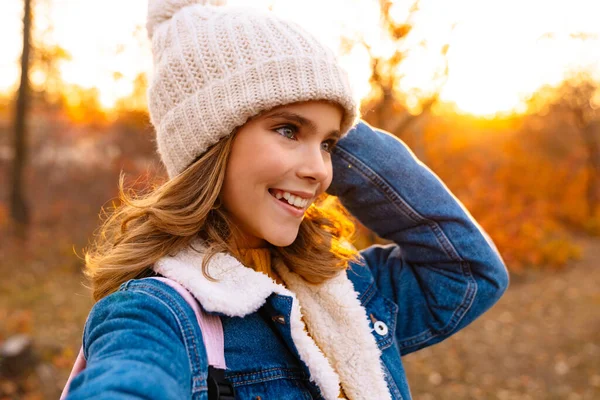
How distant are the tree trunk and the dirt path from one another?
8.79 meters

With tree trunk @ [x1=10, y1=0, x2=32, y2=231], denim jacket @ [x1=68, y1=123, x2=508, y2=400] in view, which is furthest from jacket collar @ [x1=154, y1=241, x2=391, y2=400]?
tree trunk @ [x1=10, y1=0, x2=32, y2=231]

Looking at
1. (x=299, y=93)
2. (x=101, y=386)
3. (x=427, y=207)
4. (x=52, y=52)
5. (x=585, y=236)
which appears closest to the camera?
(x=101, y=386)

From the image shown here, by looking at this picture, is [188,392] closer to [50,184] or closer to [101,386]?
[101,386]

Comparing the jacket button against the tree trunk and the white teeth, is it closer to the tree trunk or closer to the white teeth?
the white teeth

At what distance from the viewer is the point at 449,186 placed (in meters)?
9.48

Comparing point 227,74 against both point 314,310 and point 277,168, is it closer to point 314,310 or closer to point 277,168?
point 277,168

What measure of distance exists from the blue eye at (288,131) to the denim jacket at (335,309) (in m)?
0.39

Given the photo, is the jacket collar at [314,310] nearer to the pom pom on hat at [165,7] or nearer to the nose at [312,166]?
the nose at [312,166]

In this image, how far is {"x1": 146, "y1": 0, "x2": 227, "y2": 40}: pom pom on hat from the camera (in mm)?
1941

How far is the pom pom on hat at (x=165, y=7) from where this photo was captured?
1.94m

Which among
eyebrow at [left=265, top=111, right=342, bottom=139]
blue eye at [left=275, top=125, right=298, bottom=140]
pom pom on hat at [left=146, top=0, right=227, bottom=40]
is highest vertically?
pom pom on hat at [left=146, top=0, right=227, bottom=40]

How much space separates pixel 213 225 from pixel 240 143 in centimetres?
31

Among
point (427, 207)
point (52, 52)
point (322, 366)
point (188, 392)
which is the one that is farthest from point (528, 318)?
point (52, 52)

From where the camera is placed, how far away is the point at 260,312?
5.47ft
